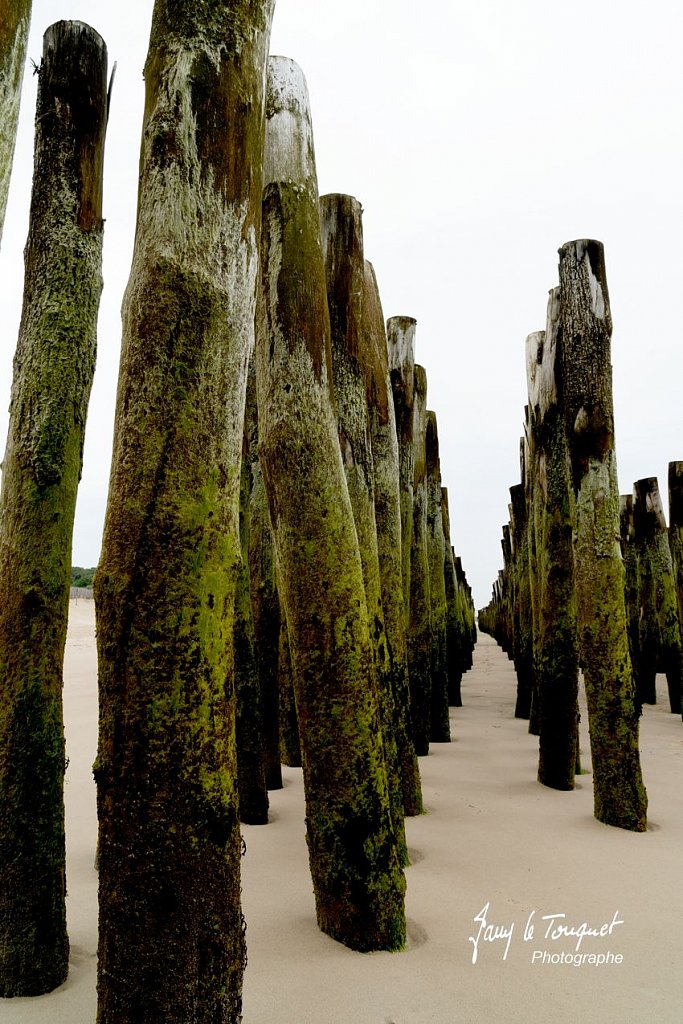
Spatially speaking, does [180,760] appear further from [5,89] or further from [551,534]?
[551,534]

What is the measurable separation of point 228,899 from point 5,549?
1386 mm

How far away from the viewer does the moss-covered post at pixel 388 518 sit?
4.10 metres

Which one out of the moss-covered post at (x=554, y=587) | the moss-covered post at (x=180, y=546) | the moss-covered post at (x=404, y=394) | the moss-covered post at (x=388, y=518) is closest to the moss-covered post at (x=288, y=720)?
the moss-covered post at (x=404, y=394)

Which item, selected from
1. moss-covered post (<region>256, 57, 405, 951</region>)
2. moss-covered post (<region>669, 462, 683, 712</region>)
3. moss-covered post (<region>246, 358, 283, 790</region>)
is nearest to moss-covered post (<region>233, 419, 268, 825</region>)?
moss-covered post (<region>246, 358, 283, 790</region>)

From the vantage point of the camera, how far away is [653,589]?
11352mm

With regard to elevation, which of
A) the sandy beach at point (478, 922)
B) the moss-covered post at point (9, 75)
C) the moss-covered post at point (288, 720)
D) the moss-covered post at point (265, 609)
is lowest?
the sandy beach at point (478, 922)

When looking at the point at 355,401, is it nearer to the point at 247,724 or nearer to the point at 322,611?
the point at 322,611

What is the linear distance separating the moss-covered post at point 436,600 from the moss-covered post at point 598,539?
3144 millimetres

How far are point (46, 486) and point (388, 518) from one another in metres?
2.23

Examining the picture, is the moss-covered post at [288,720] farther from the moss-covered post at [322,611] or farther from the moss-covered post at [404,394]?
the moss-covered post at [322,611]

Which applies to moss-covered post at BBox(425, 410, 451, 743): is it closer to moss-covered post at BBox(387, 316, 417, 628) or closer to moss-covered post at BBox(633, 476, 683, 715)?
moss-covered post at BBox(387, 316, 417, 628)

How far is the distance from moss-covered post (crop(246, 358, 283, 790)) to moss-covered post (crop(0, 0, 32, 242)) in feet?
11.2

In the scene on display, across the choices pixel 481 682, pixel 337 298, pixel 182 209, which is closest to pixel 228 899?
pixel 182 209

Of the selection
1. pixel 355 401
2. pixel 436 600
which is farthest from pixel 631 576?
pixel 355 401
